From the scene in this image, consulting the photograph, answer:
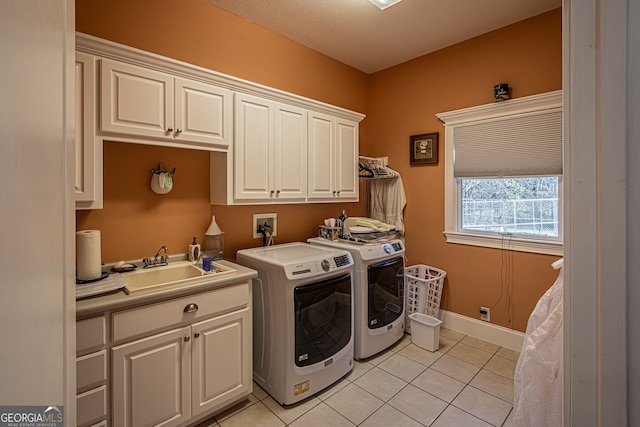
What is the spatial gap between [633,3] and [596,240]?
1.20 feet

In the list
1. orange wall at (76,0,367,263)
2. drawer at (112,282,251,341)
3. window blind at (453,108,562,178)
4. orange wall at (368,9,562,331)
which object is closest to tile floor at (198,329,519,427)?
orange wall at (368,9,562,331)

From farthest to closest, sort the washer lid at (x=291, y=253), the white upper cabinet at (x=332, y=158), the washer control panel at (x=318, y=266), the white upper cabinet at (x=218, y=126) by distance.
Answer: the white upper cabinet at (x=332, y=158)
the washer lid at (x=291, y=253)
the washer control panel at (x=318, y=266)
the white upper cabinet at (x=218, y=126)

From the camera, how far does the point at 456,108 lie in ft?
9.87

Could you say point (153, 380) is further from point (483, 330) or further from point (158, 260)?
point (483, 330)

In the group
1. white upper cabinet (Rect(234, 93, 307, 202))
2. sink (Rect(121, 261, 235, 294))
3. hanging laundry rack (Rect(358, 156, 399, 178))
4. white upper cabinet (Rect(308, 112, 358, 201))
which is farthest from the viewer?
hanging laundry rack (Rect(358, 156, 399, 178))

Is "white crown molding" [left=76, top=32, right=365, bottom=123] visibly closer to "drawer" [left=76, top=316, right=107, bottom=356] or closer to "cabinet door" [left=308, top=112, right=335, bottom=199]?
"cabinet door" [left=308, top=112, right=335, bottom=199]

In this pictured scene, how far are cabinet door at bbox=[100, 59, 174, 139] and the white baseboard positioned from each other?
3.04 m

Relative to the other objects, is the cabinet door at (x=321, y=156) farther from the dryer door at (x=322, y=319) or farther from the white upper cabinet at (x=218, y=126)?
the dryer door at (x=322, y=319)

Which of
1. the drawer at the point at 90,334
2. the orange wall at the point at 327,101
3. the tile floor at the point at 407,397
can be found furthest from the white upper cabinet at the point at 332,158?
the drawer at the point at 90,334

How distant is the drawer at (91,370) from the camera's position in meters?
1.37

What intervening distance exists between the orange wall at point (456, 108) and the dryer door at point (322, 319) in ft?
4.49

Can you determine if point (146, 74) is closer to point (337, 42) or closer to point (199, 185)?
point (199, 185)

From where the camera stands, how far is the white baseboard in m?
2.72

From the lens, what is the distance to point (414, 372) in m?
2.39
